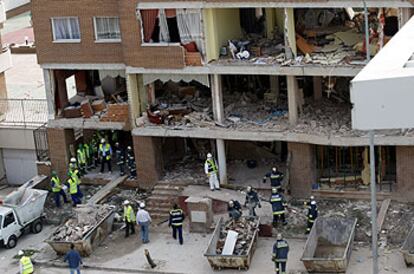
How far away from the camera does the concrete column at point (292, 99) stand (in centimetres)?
4088

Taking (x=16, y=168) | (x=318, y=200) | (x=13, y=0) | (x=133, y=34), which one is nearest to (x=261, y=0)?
(x=133, y=34)

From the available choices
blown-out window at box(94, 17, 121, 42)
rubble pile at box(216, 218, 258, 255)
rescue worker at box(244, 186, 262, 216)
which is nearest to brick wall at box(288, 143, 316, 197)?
rescue worker at box(244, 186, 262, 216)

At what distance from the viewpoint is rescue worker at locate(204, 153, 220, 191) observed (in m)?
42.0

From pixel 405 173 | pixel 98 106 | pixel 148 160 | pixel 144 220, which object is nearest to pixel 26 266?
pixel 144 220

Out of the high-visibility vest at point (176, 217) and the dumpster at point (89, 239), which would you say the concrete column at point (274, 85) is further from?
the dumpster at point (89, 239)

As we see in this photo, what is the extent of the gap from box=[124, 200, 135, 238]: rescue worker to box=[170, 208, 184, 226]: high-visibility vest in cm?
215

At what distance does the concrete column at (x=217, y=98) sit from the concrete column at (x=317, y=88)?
4639 millimetres

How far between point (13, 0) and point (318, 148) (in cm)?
4247

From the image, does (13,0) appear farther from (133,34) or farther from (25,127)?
(133,34)

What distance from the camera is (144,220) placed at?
39219 millimetres

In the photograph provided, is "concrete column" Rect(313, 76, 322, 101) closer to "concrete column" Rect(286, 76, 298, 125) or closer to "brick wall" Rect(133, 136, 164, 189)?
"concrete column" Rect(286, 76, 298, 125)

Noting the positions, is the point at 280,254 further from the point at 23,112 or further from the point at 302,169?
the point at 23,112

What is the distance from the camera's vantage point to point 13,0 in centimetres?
7738

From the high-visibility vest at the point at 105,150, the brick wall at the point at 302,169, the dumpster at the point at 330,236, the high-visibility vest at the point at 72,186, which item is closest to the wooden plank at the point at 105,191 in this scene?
the high-visibility vest at the point at 72,186
